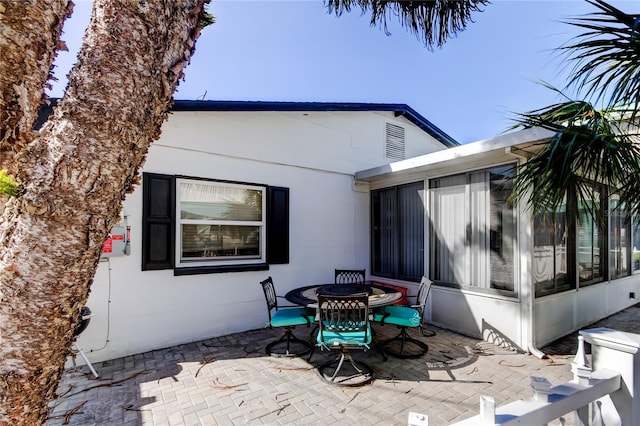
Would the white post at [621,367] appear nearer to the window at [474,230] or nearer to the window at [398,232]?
the window at [474,230]

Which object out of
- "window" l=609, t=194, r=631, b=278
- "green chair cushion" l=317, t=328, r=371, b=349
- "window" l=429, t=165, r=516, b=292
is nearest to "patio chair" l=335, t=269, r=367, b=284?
"window" l=429, t=165, r=516, b=292

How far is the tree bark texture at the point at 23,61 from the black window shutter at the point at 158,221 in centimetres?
392

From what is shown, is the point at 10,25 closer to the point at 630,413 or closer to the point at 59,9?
the point at 59,9

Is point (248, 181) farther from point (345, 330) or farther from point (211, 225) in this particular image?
point (345, 330)

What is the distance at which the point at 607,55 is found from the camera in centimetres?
208

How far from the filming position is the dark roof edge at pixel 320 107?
472 cm

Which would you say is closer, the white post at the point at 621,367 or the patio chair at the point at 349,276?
the white post at the point at 621,367

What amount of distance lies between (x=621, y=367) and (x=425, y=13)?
121 inches

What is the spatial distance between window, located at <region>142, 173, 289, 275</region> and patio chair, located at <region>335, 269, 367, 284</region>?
108 cm

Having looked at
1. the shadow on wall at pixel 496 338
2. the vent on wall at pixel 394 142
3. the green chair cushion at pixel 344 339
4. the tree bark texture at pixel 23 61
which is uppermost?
the vent on wall at pixel 394 142

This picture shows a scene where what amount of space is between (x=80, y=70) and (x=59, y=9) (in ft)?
0.68

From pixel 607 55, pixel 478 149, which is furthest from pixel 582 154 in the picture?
pixel 478 149

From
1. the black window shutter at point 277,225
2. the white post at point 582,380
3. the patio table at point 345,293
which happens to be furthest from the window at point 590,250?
the black window shutter at point 277,225

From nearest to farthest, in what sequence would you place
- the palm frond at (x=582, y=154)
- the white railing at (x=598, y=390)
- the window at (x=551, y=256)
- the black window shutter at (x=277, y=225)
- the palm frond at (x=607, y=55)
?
the white railing at (x=598, y=390), the palm frond at (x=607, y=55), the palm frond at (x=582, y=154), the window at (x=551, y=256), the black window shutter at (x=277, y=225)
